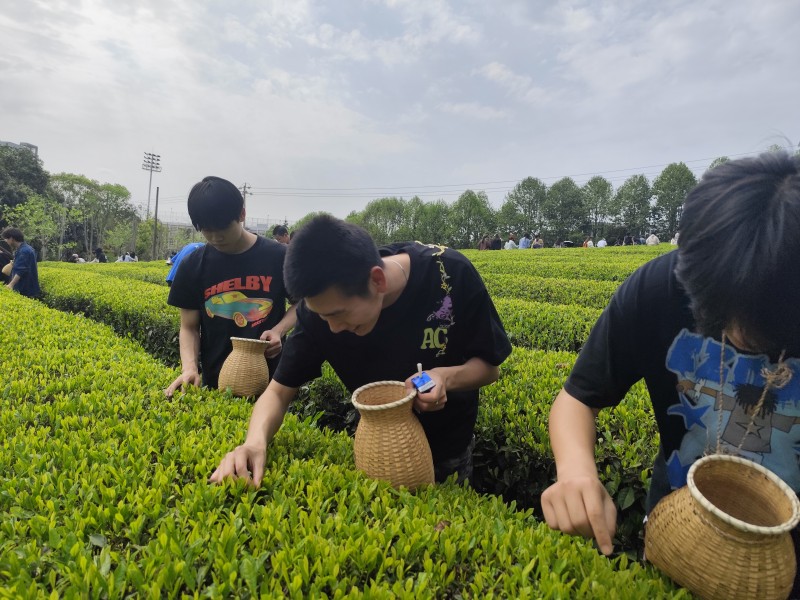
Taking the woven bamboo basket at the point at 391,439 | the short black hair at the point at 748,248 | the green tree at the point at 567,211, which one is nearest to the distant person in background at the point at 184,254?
the woven bamboo basket at the point at 391,439

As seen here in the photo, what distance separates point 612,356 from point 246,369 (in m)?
2.01

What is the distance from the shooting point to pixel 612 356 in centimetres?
140

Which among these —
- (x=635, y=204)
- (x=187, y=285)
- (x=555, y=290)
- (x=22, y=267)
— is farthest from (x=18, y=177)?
(x=635, y=204)

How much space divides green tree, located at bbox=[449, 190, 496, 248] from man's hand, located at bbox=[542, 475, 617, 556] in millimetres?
61938

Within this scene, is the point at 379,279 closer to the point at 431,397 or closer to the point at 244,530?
the point at 431,397

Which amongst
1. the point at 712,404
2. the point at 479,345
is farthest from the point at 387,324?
the point at 712,404

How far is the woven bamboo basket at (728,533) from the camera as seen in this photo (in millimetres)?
987

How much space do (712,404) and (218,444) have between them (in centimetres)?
191

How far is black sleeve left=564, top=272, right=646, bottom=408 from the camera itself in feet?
4.47

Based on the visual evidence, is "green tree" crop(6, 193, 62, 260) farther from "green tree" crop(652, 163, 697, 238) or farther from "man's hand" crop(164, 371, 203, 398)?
"green tree" crop(652, 163, 697, 238)

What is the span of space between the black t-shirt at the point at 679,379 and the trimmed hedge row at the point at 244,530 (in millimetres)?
394

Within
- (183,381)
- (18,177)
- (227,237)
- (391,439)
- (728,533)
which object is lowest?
(183,381)

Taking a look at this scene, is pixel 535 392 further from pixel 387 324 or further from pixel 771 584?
pixel 771 584

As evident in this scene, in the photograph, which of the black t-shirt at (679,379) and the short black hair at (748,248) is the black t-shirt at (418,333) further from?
the short black hair at (748,248)
